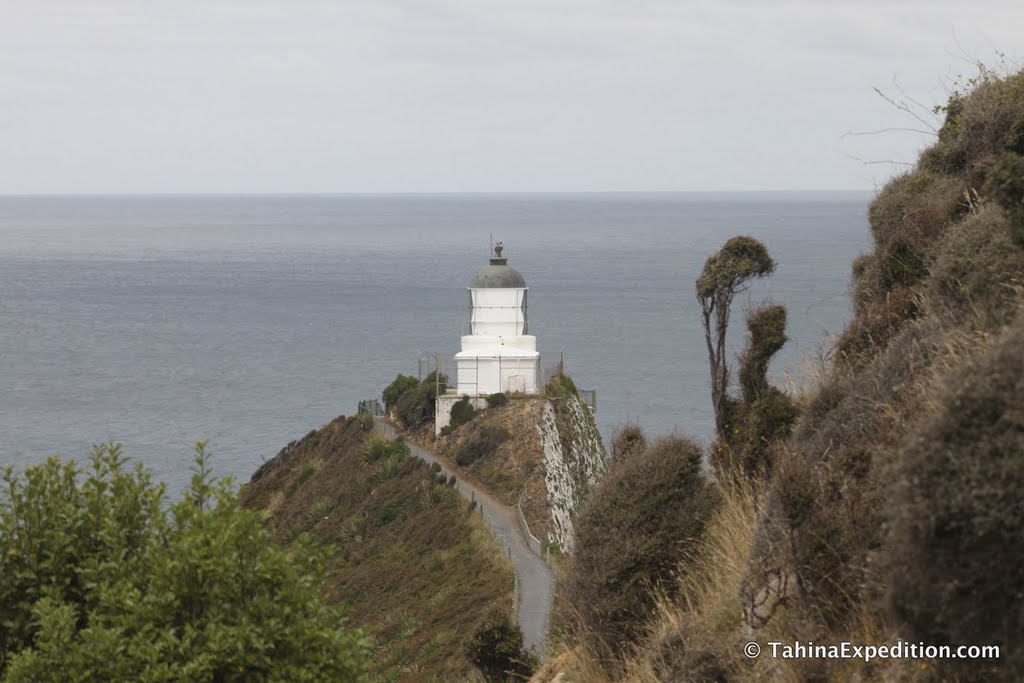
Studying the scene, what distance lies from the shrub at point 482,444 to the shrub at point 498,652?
22.8 meters

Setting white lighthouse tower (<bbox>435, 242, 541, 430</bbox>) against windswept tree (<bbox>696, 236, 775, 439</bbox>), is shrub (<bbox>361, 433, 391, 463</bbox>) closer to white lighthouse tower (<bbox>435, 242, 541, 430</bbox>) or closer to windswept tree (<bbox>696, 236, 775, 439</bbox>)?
white lighthouse tower (<bbox>435, 242, 541, 430</bbox>)

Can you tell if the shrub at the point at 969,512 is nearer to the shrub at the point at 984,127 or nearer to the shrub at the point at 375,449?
the shrub at the point at 984,127

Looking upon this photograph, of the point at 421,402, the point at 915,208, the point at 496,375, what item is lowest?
the point at 421,402

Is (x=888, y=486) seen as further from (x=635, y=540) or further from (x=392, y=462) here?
(x=392, y=462)

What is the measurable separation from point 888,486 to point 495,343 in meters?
35.8

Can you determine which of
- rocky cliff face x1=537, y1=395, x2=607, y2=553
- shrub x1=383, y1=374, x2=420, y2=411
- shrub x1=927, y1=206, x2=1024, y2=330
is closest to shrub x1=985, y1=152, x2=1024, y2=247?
shrub x1=927, y1=206, x2=1024, y2=330

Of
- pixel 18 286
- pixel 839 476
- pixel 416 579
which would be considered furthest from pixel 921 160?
pixel 18 286

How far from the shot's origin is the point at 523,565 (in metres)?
29.5

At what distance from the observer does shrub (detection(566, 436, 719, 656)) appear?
12727 millimetres

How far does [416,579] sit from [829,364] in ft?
65.3

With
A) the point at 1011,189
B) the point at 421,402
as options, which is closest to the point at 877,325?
the point at 1011,189

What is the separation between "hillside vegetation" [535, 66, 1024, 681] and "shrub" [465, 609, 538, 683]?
337cm

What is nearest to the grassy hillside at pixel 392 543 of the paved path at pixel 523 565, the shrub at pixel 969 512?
the paved path at pixel 523 565

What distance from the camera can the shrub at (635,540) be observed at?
1273cm
